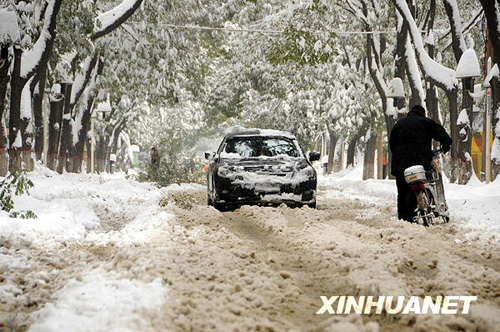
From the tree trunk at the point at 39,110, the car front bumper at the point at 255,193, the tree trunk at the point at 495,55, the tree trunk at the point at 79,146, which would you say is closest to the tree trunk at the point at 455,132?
the tree trunk at the point at 495,55

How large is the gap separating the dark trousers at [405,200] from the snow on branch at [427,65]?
9.80 metres

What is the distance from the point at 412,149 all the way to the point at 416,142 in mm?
129

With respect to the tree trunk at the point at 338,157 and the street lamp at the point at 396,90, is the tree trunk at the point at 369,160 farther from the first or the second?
the street lamp at the point at 396,90

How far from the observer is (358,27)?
2553 centimetres

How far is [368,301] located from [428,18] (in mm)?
20057

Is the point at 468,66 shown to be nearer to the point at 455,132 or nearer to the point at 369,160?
the point at 455,132

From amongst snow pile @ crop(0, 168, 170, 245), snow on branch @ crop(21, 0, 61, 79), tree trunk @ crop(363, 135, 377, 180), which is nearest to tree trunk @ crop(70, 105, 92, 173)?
snow on branch @ crop(21, 0, 61, 79)

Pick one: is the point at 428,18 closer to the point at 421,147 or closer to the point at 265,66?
the point at 265,66

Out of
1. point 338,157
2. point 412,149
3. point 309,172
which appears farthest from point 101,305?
point 338,157

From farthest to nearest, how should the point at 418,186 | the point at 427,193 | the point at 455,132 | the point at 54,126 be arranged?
the point at 54,126, the point at 455,132, the point at 427,193, the point at 418,186

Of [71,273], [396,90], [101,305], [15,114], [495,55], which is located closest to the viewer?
[101,305]

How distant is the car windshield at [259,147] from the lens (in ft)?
41.2

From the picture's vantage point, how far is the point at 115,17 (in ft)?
62.5

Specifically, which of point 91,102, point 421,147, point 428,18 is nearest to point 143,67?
point 91,102
